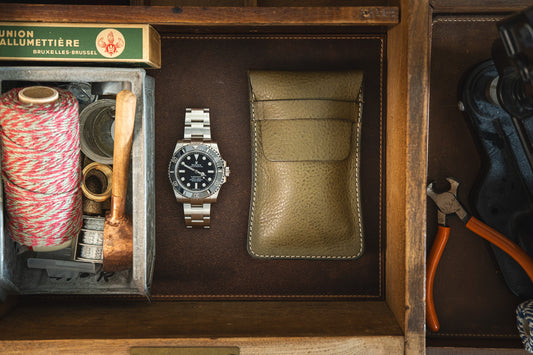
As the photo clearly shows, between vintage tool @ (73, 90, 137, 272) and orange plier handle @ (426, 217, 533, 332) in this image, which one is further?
orange plier handle @ (426, 217, 533, 332)

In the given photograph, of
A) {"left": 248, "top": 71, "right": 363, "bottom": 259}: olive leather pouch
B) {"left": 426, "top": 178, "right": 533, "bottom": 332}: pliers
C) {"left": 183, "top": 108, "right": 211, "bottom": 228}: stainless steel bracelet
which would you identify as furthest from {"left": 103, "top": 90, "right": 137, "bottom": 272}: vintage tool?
{"left": 426, "top": 178, "right": 533, "bottom": 332}: pliers

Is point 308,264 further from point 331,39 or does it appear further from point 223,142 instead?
point 331,39

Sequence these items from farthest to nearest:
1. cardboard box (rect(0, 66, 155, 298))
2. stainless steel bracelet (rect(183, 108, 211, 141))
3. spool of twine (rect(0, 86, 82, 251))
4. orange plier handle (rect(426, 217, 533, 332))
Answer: stainless steel bracelet (rect(183, 108, 211, 141)) → orange plier handle (rect(426, 217, 533, 332)) → cardboard box (rect(0, 66, 155, 298)) → spool of twine (rect(0, 86, 82, 251))

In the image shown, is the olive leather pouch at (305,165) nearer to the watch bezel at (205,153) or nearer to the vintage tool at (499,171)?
the watch bezel at (205,153)

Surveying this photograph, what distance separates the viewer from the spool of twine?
3.75 feet

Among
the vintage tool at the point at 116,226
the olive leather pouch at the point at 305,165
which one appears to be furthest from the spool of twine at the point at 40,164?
the olive leather pouch at the point at 305,165

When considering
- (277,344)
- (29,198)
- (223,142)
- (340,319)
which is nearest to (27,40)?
(29,198)

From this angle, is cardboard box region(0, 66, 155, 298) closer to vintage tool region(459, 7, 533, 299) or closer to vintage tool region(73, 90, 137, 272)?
vintage tool region(73, 90, 137, 272)

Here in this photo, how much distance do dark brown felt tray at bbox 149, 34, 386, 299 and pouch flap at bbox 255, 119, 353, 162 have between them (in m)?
0.11

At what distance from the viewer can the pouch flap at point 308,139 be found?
1420mm

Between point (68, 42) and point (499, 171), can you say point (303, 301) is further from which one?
point (68, 42)

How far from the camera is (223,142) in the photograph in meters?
1.50

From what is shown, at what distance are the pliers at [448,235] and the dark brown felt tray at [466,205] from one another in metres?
0.05

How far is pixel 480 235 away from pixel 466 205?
4.9 inches
